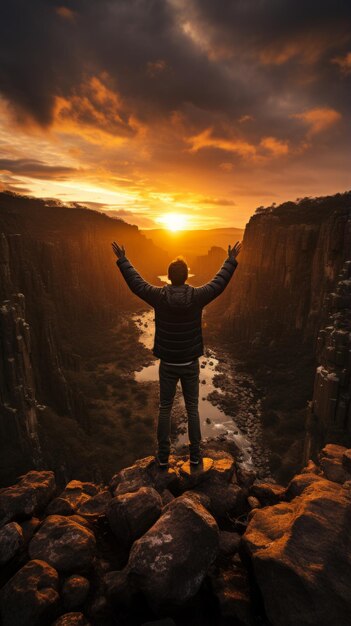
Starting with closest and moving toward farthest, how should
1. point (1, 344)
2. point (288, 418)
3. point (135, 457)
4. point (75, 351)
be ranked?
point (1, 344), point (135, 457), point (288, 418), point (75, 351)

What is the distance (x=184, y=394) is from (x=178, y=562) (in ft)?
8.42

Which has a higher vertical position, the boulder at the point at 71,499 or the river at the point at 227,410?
the boulder at the point at 71,499

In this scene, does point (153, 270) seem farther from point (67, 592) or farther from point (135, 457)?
point (67, 592)

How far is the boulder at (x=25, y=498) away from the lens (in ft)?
16.5

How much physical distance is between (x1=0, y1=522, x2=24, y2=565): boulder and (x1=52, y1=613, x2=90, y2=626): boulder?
1.25 meters

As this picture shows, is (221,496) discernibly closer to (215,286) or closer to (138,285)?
(215,286)

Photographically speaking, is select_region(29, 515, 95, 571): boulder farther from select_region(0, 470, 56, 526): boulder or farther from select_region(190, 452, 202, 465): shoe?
select_region(190, 452, 202, 465): shoe

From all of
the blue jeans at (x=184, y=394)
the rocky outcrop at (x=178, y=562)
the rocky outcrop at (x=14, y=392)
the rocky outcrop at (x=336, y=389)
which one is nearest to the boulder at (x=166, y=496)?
the rocky outcrop at (x=178, y=562)

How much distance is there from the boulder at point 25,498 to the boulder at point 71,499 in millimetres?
241

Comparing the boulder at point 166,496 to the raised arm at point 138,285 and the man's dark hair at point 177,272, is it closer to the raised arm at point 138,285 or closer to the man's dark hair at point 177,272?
the raised arm at point 138,285

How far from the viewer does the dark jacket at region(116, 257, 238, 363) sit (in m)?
5.09

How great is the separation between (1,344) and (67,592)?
24971 millimetres

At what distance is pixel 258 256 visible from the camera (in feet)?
219

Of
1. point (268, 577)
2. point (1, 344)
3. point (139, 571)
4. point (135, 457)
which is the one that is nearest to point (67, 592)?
point (139, 571)
